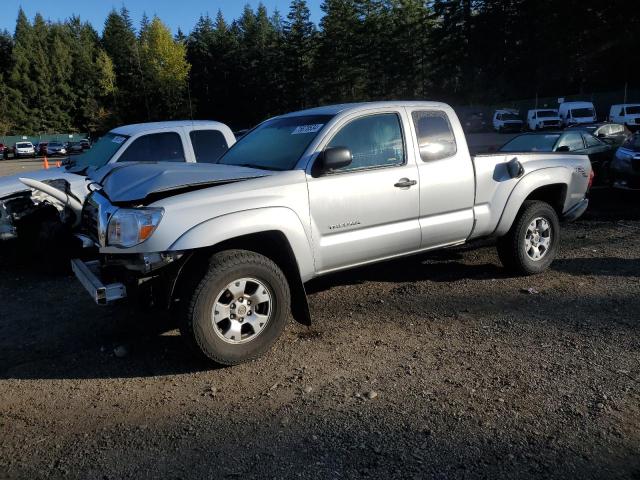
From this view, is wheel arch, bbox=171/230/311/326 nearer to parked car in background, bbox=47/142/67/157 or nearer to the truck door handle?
the truck door handle

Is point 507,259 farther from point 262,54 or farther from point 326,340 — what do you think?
point 262,54

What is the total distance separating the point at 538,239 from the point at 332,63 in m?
65.7

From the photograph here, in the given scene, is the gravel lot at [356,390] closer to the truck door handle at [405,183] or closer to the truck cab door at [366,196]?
the truck cab door at [366,196]

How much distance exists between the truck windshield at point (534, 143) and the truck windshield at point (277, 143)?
739cm

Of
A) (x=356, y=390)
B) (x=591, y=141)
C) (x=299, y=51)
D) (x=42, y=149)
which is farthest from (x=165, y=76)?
(x=356, y=390)

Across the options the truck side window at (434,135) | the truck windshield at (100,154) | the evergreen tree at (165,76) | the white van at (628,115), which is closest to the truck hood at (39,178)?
the truck windshield at (100,154)

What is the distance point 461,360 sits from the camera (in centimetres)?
416

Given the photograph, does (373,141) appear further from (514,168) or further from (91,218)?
(91,218)

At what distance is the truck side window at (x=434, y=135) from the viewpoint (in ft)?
17.2

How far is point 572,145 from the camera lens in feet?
39.2

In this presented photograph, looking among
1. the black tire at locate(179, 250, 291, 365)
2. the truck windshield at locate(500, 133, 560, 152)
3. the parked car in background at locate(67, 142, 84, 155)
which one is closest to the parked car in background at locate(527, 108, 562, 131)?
the truck windshield at locate(500, 133, 560, 152)

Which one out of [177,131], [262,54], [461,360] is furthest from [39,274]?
[262,54]

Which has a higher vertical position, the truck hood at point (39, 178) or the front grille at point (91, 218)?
the truck hood at point (39, 178)

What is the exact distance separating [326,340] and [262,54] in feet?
276
